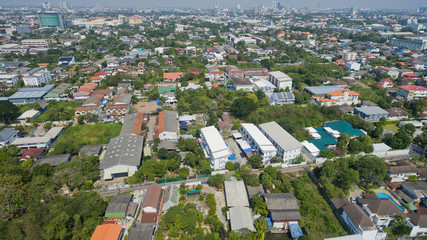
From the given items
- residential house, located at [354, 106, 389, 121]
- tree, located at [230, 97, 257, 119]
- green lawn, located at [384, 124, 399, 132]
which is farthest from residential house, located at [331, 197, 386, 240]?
residential house, located at [354, 106, 389, 121]

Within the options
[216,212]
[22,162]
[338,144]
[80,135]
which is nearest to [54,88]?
[80,135]

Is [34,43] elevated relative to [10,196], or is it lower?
elevated

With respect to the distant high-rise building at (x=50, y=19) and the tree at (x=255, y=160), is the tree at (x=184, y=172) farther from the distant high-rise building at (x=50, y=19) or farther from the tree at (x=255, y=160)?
the distant high-rise building at (x=50, y=19)

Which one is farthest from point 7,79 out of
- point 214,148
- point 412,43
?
point 412,43

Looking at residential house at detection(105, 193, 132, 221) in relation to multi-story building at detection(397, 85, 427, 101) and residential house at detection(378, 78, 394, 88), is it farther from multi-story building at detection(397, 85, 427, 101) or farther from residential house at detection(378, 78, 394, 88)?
residential house at detection(378, 78, 394, 88)

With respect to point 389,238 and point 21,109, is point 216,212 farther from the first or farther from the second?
point 21,109

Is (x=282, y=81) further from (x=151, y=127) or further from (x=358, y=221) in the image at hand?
(x=358, y=221)

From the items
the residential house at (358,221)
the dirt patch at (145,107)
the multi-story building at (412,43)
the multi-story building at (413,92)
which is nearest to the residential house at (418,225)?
the residential house at (358,221)
